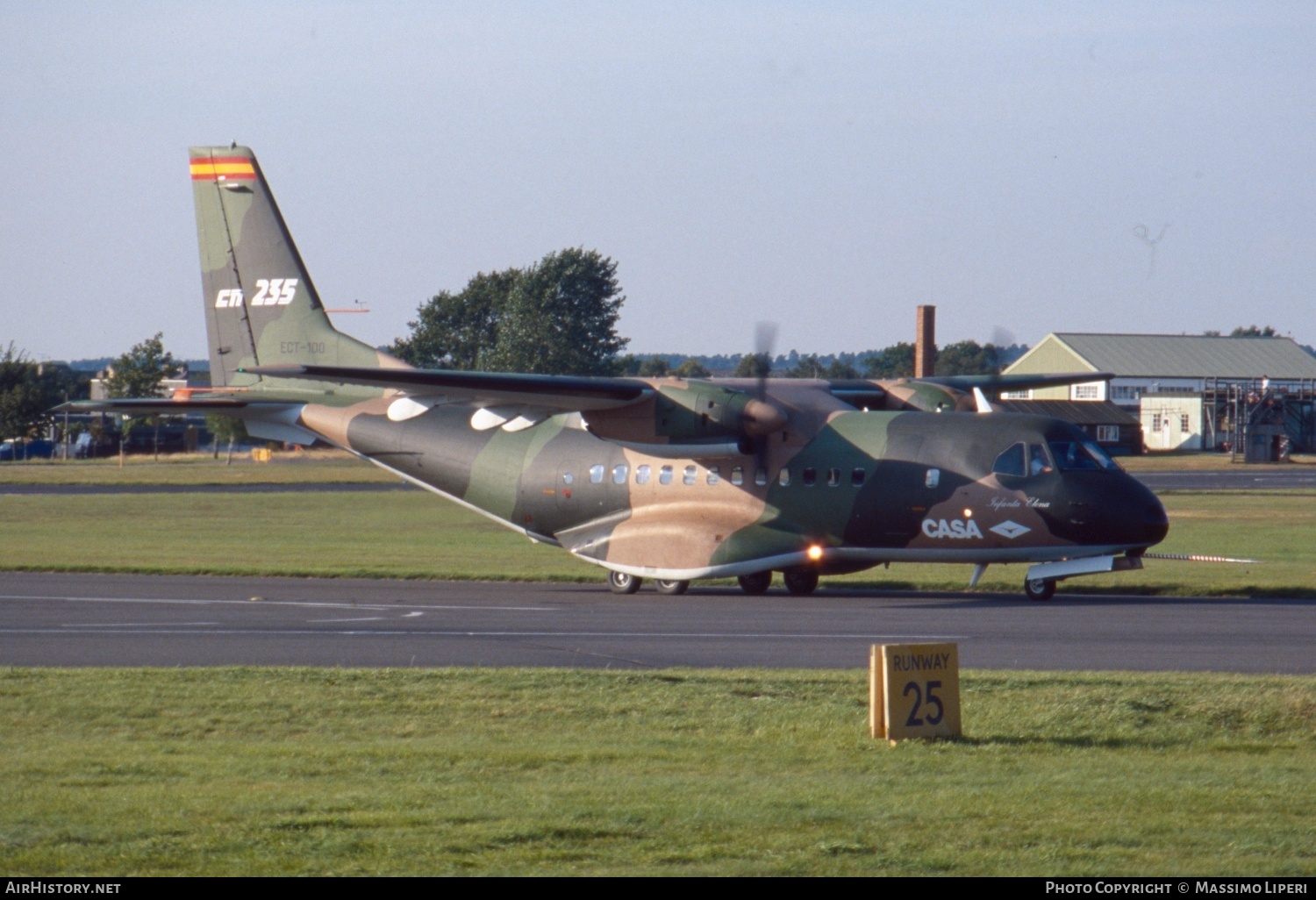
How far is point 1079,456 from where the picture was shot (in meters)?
22.1

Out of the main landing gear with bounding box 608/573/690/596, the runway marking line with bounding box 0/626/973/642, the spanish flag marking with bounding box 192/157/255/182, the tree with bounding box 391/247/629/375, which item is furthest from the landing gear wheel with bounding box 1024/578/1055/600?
the tree with bounding box 391/247/629/375

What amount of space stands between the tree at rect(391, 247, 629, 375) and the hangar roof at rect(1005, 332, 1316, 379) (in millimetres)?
42276

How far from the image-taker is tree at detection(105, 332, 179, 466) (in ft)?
287

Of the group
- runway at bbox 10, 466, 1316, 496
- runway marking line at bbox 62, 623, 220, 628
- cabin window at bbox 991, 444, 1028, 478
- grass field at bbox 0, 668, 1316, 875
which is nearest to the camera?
grass field at bbox 0, 668, 1316, 875

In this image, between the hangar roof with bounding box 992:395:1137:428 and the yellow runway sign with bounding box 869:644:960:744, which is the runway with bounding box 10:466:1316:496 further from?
the yellow runway sign with bounding box 869:644:960:744

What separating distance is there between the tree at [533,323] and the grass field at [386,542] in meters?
32.5

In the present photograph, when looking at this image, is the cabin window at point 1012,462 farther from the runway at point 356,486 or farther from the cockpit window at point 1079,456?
the runway at point 356,486

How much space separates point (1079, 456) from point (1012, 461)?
3.38 ft

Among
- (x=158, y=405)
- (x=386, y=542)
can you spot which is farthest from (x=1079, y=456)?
(x=386, y=542)

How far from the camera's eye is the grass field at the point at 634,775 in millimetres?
7359

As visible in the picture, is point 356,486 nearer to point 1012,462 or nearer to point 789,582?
point 789,582

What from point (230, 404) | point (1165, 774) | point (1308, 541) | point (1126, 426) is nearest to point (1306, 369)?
point (1126, 426)

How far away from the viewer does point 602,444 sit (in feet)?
82.4
